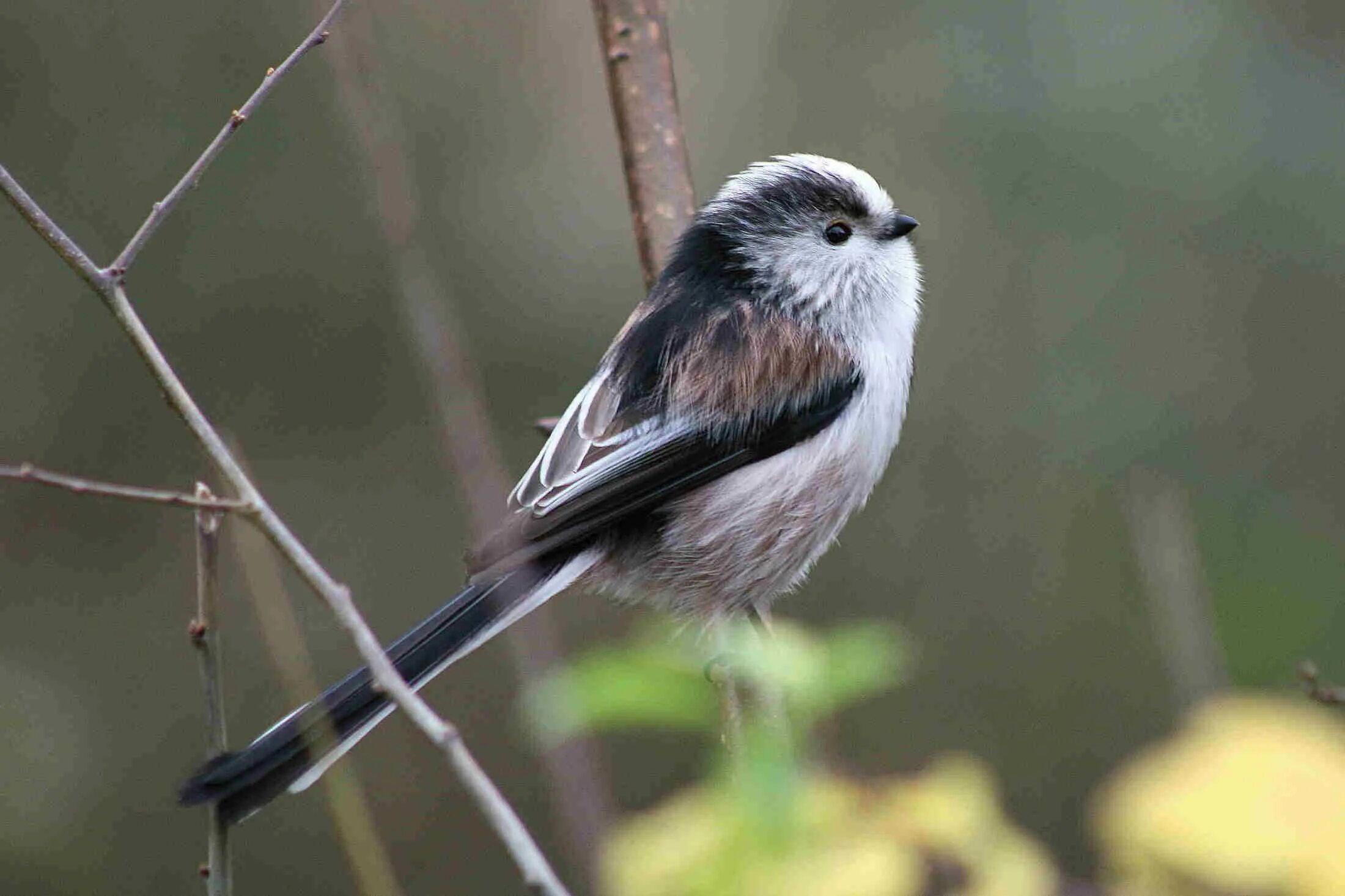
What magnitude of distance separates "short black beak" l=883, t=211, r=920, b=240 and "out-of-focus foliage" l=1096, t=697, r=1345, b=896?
198cm

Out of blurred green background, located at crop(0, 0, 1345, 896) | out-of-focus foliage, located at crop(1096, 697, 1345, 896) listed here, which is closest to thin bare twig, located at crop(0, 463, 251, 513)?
out-of-focus foliage, located at crop(1096, 697, 1345, 896)

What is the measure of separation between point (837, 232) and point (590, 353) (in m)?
1.96

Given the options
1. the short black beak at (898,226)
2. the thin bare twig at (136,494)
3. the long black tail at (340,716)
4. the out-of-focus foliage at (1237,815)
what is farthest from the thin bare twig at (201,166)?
the short black beak at (898,226)

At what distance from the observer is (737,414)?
9.32 ft

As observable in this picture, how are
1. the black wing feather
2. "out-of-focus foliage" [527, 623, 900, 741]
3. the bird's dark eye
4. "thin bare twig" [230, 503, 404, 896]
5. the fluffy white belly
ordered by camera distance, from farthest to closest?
the bird's dark eye, the fluffy white belly, the black wing feather, "thin bare twig" [230, 503, 404, 896], "out-of-focus foliage" [527, 623, 900, 741]

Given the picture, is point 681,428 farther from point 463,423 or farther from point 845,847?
point 845,847

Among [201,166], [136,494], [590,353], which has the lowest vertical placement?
[590,353]

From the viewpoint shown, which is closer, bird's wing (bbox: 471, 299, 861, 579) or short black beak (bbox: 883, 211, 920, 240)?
bird's wing (bbox: 471, 299, 861, 579)

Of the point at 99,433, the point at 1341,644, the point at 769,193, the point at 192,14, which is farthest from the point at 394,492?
the point at 1341,644

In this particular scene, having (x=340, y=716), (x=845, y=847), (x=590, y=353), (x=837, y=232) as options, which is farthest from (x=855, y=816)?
(x=590, y=353)

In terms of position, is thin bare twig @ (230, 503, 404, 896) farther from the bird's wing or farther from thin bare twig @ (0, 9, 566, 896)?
the bird's wing

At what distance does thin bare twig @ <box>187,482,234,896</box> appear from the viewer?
5.17ft

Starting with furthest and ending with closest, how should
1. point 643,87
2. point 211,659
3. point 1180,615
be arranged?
point 643,87
point 1180,615
point 211,659

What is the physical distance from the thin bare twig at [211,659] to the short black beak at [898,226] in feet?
6.02
